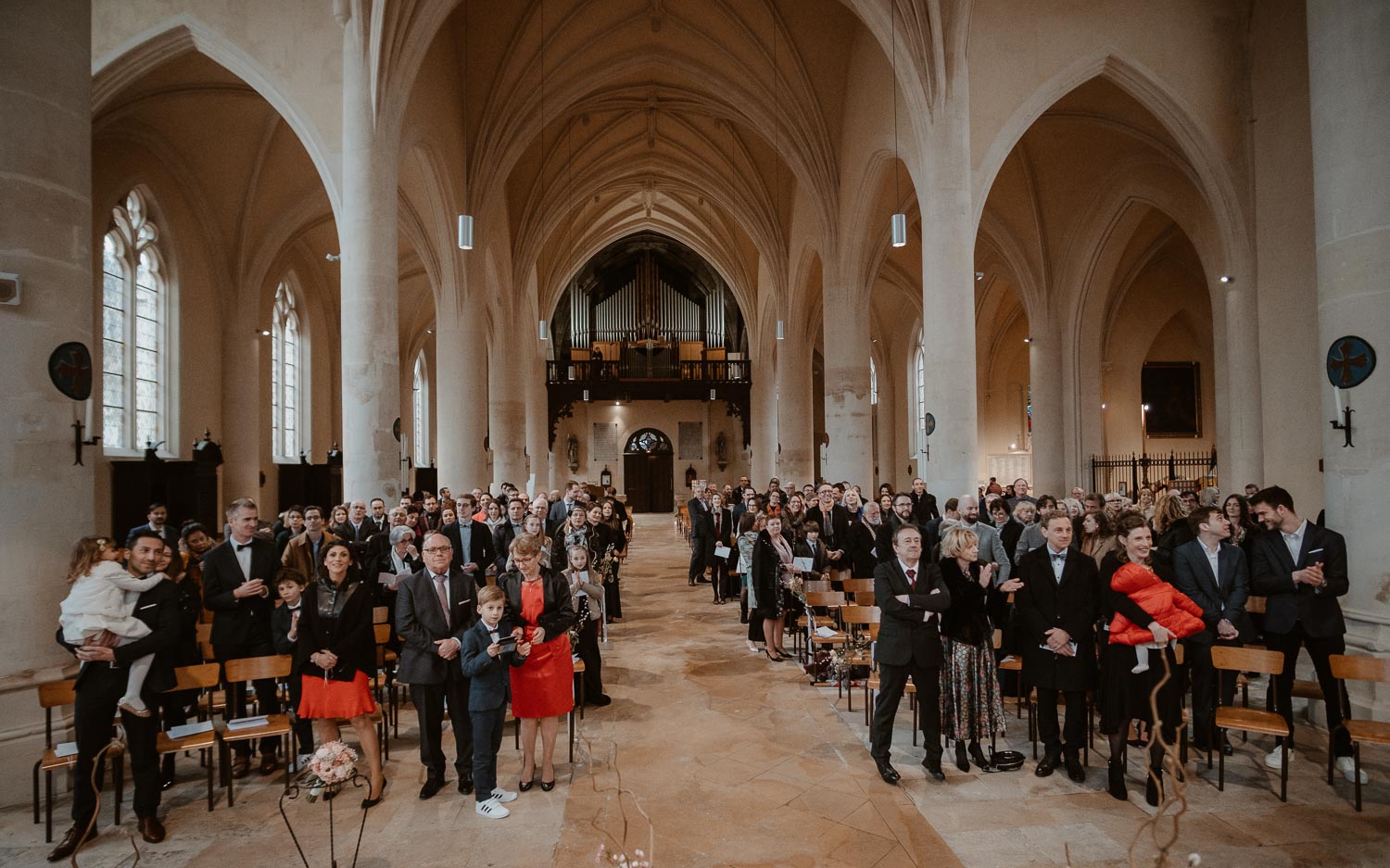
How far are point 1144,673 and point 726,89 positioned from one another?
14.8 meters

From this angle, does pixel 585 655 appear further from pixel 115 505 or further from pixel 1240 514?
pixel 115 505

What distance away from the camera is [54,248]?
195 inches

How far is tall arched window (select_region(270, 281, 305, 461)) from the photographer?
18.7 m

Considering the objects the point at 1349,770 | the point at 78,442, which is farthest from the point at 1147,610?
the point at 78,442

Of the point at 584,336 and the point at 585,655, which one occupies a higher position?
the point at 584,336

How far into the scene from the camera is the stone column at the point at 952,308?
35.3ft

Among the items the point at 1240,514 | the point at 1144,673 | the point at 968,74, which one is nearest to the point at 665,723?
the point at 1144,673

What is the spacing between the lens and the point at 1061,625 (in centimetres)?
459

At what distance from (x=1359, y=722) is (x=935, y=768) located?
231cm

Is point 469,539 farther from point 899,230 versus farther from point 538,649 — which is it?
point 899,230

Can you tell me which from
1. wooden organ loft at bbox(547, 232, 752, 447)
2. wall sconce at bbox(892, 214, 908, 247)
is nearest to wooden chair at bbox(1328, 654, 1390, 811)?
wall sconce at bbox(892, 214, 908, 247)

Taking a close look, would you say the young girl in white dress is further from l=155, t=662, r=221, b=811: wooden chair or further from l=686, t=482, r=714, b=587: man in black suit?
l=686, t=482, r=714, b=587: man in black suit

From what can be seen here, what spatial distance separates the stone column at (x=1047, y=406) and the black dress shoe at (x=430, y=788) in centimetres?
1509

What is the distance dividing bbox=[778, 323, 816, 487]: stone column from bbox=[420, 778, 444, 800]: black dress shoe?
16472 millimetres
